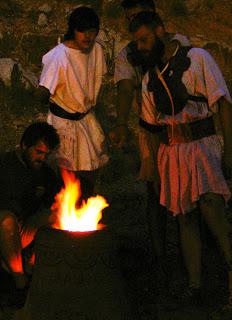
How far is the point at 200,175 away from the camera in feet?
15.5

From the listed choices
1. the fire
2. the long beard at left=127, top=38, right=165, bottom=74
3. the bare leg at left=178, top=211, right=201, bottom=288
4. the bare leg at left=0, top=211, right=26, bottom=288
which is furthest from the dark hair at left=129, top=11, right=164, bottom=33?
the bare leg at left=0, top=211, right=26, bottom=288

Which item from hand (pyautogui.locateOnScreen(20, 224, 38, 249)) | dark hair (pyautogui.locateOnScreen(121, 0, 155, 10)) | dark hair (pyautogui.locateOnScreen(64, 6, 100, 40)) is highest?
dark hair (pyautogui.locateOnScreen(121, 0, 155, 10))

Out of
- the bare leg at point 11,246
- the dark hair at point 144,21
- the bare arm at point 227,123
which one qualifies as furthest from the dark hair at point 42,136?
the bare arm at point 227,123

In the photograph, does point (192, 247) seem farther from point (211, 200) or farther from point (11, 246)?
point (11, 246)

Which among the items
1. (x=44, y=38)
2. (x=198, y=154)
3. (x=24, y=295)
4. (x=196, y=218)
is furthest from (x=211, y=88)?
(x=44, y=38)

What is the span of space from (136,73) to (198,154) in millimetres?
795

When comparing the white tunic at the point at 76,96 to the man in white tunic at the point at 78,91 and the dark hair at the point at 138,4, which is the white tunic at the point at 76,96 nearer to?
the man in white tunic at the point at 78,91

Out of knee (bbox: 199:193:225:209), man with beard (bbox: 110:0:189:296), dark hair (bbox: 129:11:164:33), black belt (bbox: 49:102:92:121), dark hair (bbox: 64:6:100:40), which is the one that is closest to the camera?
dark hair (bbox: 129:11:164:33)

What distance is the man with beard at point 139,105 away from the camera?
15.9ft

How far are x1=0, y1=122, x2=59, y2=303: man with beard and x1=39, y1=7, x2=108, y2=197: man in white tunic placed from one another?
0.17m

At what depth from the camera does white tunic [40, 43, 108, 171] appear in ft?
16.5

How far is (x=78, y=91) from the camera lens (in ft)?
16.7

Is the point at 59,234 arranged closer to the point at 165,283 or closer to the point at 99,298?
the point at 99,298

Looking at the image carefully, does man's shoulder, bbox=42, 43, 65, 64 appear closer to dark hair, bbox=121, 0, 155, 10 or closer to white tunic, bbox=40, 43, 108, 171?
white tunic, bbox=40, 43, 108, 171
